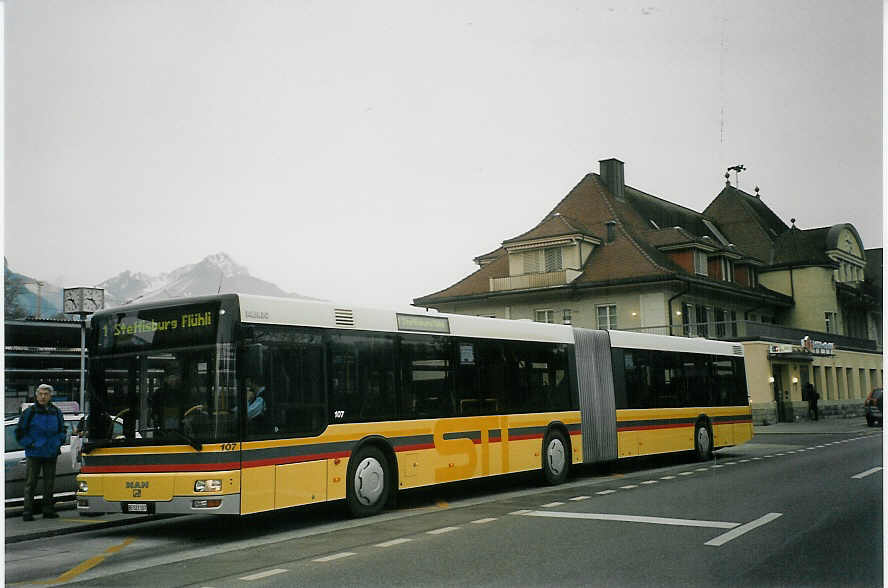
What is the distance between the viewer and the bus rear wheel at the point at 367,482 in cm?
1207

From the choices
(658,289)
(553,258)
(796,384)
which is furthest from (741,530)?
(796,384)

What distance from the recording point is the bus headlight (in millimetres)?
10297

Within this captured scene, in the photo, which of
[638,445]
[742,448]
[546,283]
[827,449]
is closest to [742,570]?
[638,445]

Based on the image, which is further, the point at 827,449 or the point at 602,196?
the point at 602,196

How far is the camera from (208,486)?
406 inches

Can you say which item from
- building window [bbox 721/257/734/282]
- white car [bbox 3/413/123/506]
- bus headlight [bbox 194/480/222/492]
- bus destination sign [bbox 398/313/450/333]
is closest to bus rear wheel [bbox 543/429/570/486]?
bus destination sign [bbox 398/313/450/333]

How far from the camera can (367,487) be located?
12.4m

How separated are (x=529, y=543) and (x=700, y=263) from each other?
33.5m

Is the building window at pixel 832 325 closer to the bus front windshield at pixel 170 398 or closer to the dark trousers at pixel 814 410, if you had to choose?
the dark trousers at pixel 814 410

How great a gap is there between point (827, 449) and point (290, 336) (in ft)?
52.5

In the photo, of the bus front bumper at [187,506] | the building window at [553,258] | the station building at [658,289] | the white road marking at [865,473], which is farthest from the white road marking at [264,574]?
the building window at [553,258]

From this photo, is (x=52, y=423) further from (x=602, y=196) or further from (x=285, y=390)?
(x=602, y=196)

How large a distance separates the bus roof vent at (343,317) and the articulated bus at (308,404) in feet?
0.09

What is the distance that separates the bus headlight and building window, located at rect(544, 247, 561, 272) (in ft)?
104
